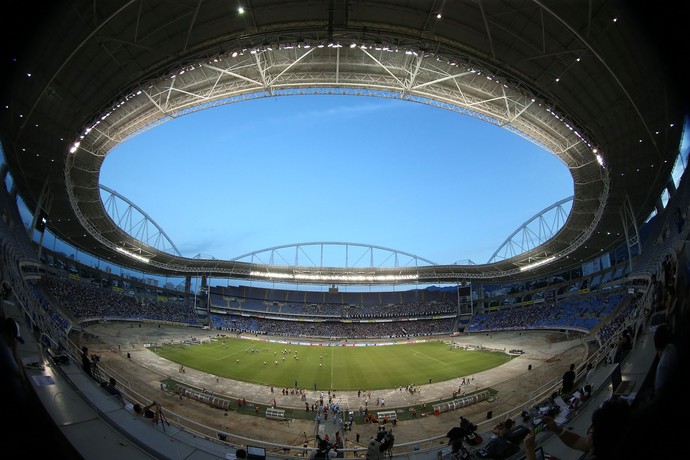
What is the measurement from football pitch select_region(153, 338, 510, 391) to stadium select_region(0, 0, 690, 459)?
18.1 inches

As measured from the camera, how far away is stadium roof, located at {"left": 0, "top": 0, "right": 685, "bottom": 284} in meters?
13.2

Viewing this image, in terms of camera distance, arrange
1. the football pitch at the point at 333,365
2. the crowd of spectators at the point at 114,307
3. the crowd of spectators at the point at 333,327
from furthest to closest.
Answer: the crowd of spectators at the point at 333,327 < the crowd of spectators at the point at 114,307 < the football pitch at the point at 333,365

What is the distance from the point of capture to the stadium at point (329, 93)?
130 inches

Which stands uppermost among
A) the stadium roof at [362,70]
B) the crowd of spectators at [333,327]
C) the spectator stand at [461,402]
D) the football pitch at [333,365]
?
the stadium roof at [362,70]

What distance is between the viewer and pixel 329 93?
23.1 metres

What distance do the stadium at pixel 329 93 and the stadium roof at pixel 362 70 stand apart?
4.3 inches

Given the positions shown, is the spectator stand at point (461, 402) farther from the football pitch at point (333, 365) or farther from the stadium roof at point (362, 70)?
the stadium roof at point (362, 70)

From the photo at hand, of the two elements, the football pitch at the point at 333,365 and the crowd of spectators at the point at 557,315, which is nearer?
the football pitch at the point at 333,365

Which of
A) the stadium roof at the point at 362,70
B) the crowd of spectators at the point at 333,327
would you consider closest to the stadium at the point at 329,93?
the stadium roof at the point at 362,70

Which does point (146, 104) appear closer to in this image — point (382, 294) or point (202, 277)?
point (202, 277)

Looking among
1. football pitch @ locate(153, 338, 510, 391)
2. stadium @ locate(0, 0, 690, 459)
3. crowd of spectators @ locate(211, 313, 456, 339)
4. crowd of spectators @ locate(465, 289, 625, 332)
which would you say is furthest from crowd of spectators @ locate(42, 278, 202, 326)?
crowd of spectators @ locate(465, 289, 625, 332)

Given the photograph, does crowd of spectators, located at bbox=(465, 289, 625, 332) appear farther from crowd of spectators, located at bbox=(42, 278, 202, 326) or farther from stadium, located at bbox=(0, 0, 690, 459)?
crowd of spectators, located at bbox=(42, 278, 202, 326)

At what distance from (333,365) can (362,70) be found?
3148 cm

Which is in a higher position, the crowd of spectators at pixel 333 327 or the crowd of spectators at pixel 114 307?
the crowd of spectators at pixel 114 307
